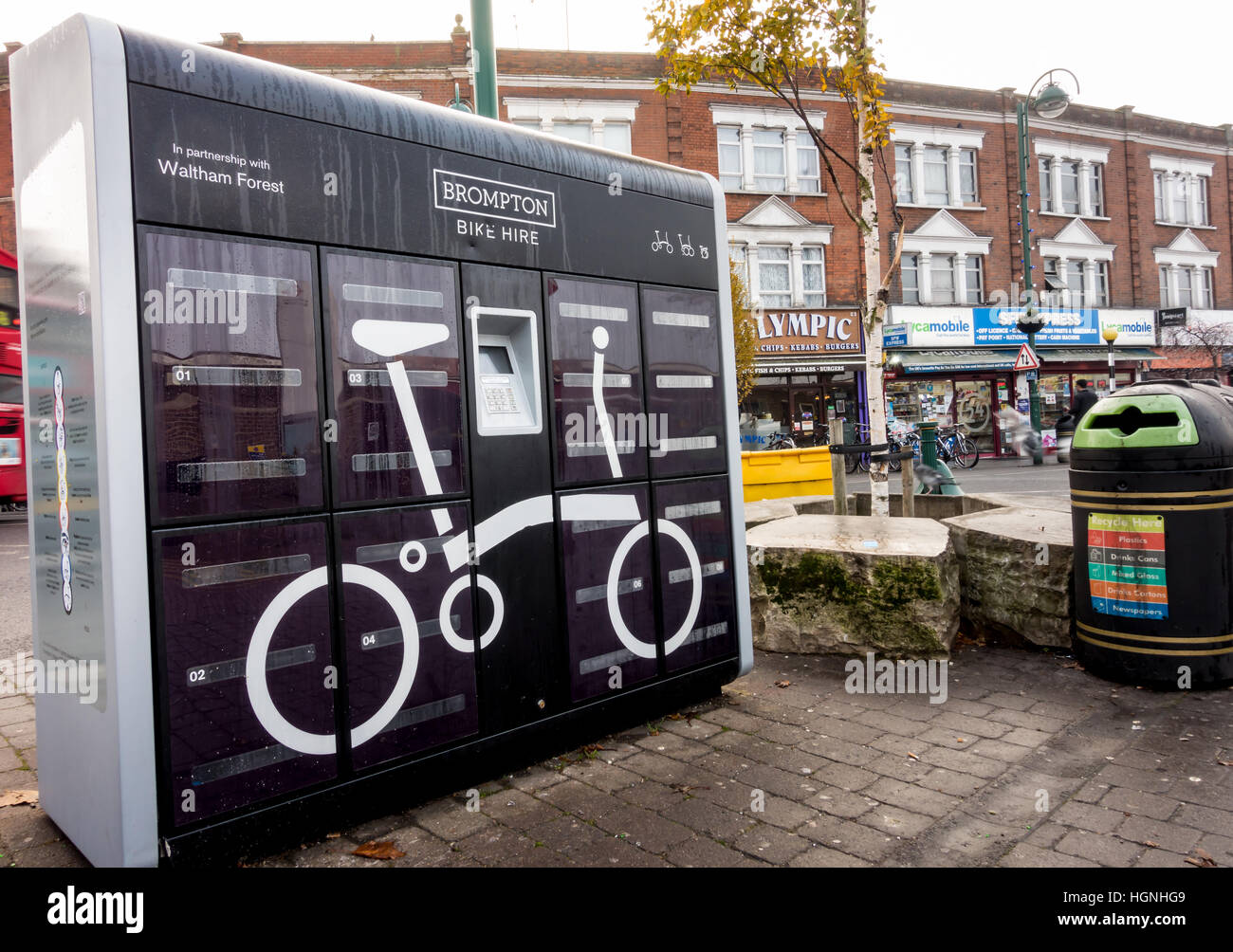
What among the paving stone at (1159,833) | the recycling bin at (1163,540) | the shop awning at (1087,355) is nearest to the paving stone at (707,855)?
the paving stone at (1159,833)

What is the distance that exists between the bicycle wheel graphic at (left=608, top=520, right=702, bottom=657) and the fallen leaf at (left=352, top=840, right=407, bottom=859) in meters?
1.52

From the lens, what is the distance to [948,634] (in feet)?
17.2

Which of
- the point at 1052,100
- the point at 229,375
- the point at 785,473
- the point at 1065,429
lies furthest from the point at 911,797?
the point at 1052,100

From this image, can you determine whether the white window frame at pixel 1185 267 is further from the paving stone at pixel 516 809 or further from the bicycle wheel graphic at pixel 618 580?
the paving stone at pixel 516 809

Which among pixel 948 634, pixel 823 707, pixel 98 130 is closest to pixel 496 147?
pixel 98 130

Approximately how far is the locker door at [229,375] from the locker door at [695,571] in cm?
197

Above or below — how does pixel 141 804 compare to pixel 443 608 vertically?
below

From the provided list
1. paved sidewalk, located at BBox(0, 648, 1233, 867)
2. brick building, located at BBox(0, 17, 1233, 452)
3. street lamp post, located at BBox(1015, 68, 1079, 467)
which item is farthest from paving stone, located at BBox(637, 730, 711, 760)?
brick building, located at BBox(0, 17, 1233, 452)

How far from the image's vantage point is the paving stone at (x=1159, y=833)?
3043 millimetres

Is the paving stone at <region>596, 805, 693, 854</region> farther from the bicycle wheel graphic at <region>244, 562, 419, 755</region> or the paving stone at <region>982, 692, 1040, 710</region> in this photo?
the paving stone at <region>982, 692, 1040, 710</region>

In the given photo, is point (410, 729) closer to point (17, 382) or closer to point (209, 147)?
point (209, 147)
